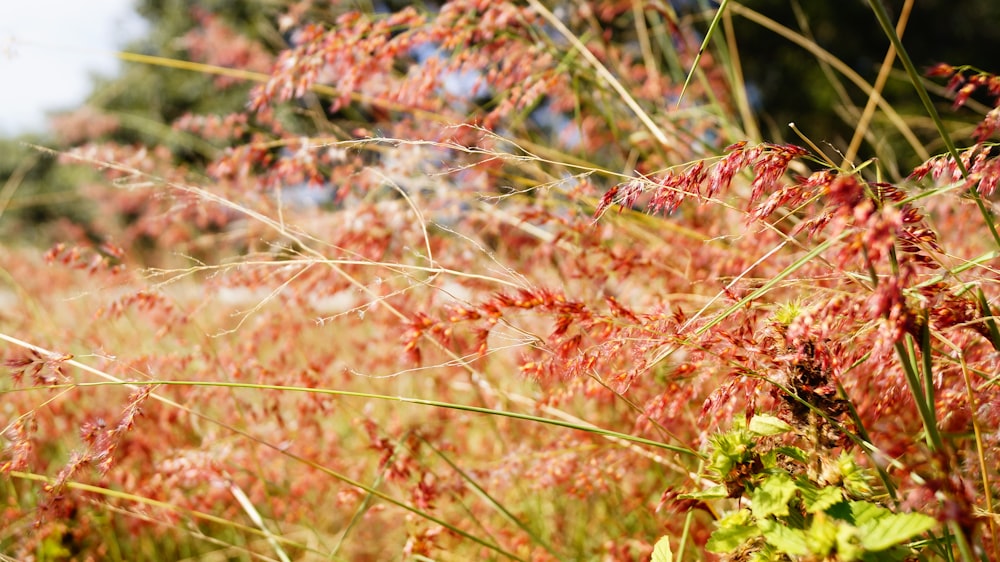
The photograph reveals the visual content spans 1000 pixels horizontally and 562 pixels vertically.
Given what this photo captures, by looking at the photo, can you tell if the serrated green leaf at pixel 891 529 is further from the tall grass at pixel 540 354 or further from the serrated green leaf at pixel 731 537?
the serrated green leaf at pixel 731 537

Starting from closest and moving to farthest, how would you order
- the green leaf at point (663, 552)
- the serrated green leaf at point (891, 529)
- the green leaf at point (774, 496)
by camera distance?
the serrated green leaf at point (891, 529), the green leaf at point (774, 496), the green leaf at point (663, 552)

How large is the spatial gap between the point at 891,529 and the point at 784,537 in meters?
0.12

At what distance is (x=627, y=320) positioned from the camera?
1.20 m

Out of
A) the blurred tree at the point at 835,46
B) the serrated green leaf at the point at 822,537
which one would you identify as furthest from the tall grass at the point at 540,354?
the blurred tree at the point at 835,46

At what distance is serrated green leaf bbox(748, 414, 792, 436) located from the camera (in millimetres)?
919

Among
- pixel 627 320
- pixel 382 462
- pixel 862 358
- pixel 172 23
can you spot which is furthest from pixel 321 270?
pixel 172 23

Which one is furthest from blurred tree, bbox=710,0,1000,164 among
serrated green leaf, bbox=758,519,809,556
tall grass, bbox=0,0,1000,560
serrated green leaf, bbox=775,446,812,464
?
serrated green leaf, bbox=758,519,809,556

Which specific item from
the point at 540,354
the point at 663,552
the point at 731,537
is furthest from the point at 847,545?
the point at 540,354

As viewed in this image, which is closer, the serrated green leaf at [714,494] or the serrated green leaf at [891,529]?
the serrated green leaf at [891,529]

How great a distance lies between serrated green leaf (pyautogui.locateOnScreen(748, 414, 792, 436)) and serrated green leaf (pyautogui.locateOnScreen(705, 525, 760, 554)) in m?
0.13

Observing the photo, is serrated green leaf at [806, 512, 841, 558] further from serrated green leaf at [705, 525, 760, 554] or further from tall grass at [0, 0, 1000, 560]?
serrated green leaf at [705, 525, 760, 554]

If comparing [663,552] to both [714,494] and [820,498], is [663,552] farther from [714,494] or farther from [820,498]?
[820,498]

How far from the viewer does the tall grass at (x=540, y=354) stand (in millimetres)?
945

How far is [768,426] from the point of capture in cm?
93
